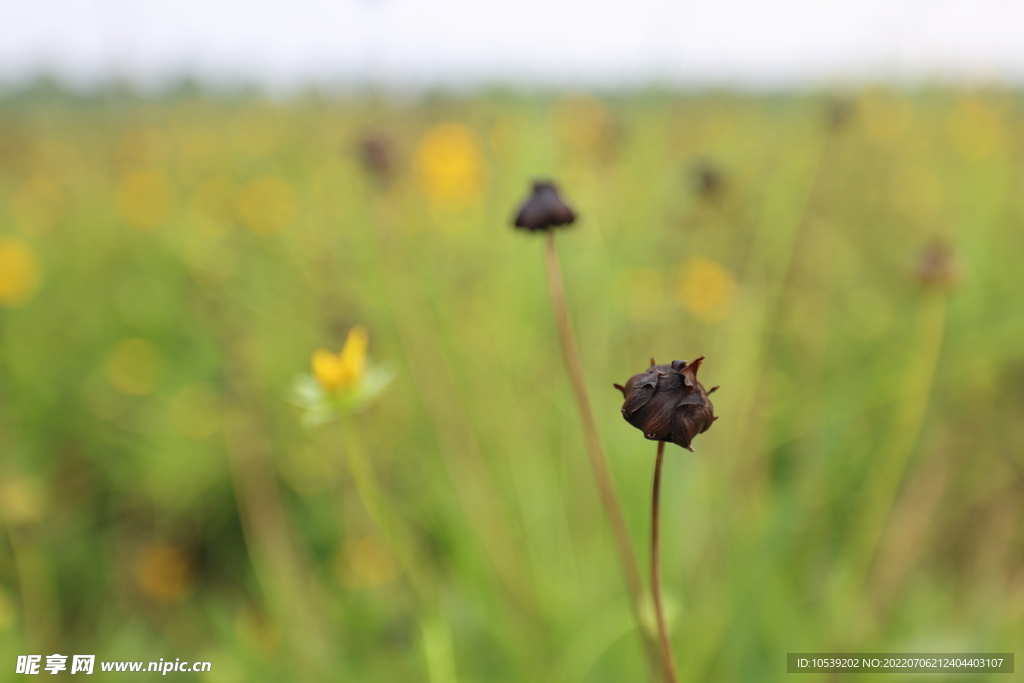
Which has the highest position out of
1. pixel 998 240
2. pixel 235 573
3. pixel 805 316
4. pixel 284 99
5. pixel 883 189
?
pixel 284 99

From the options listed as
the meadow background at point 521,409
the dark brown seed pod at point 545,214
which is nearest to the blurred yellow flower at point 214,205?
the meadow background at point 521,409

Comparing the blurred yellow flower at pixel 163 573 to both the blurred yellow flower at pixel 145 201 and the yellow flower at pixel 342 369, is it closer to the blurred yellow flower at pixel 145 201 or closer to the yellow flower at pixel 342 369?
the yellow flower at pixel 342 369

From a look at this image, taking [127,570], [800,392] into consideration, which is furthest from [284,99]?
[800,392]

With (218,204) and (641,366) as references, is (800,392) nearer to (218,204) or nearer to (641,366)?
(641,366)

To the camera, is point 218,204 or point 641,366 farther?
point 218,204

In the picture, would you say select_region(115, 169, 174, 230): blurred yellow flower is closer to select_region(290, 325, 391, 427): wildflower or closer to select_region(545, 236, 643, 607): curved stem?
select_region(290, 325, 391, 427): wildflower

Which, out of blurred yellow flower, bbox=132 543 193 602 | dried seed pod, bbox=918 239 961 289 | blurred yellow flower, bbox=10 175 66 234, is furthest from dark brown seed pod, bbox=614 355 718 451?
blurred yellow flower, bbox=10 175 66 234

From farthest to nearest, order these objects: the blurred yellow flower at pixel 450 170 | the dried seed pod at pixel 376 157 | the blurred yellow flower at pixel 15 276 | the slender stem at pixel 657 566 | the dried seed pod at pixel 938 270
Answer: the blurred yellow flower at pixel 450 170
the blurred yellow flower at pixel 15 276
the dried seed pod at pixel 376 157
the dried seed pod at pixel 938 270
the slender stem at pixel 657 566
